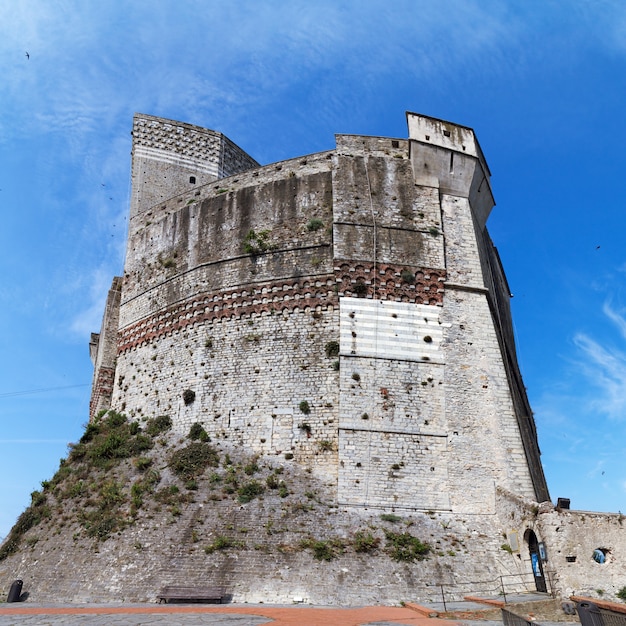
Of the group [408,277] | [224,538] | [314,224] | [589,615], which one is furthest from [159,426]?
[589,615]

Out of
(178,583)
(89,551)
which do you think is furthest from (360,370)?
(89,551)

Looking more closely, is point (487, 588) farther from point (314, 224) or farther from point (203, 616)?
point (314, 224)

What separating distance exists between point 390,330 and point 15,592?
1287 cm

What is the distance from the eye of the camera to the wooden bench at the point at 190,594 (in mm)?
13547

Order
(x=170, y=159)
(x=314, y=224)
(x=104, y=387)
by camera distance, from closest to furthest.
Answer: (x=314, y=224)
(x=104, y=387)
(x=170, y=159)

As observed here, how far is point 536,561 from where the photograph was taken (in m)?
15.2

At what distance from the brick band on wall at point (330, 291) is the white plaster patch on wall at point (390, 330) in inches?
12.2

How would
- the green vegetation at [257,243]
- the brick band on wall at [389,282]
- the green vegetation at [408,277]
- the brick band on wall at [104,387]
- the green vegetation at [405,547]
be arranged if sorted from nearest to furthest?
the green vegetation at [405,547] < the brick band on wall at [389,282] < the green vegetation at [408,277] < the green vegetation at [257,243] < the brick band on wall at [104,387]

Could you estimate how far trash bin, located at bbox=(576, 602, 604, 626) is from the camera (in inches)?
261

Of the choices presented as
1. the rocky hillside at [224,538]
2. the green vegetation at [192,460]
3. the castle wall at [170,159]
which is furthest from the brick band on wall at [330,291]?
→ the castle wall at [170,159]

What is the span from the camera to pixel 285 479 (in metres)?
17.2

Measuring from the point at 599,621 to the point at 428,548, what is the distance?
9.16 metres

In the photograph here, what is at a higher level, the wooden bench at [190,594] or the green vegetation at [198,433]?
the green vegetation at [198,433]

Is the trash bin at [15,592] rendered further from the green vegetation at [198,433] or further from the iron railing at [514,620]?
the iron railing at [514,620]
